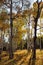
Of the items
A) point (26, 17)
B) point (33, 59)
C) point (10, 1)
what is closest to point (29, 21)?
point (26, 17)

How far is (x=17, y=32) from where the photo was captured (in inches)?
993

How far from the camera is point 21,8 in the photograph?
75.2ft

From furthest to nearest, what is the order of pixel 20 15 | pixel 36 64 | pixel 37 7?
pixel 20 15, pixel 37 7, pixel 36 64

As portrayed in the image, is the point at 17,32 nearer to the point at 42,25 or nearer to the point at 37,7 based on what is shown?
the point at 42,25

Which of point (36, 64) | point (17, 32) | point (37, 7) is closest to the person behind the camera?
point (36, 64)

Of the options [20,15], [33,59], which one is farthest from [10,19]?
[33,59]

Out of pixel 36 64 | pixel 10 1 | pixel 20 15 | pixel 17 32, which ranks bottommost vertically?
pixel 36 64

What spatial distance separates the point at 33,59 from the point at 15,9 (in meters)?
5.57

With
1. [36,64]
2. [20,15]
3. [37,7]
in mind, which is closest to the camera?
[36,64]

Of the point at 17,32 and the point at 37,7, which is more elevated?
the point at 37,7

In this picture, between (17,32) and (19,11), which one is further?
(17,32)

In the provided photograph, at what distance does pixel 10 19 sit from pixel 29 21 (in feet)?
7.02

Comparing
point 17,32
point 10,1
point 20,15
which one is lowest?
point 17,32

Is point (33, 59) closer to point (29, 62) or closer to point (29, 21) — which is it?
point (29, 62)
